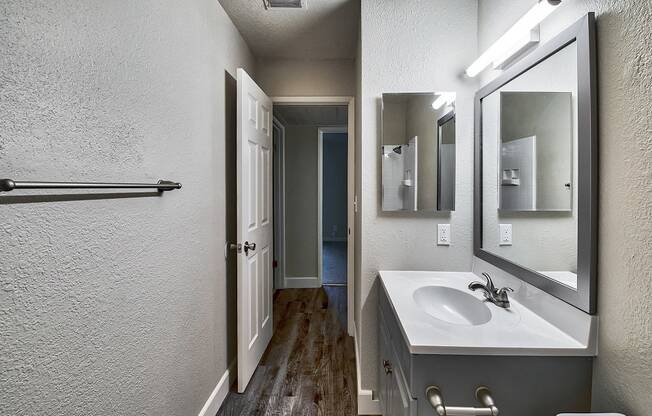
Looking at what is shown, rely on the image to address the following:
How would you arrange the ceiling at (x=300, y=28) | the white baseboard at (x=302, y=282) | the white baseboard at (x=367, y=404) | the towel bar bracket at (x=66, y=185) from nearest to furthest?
1. the towel bar bracket at (x=66, y=185)
2. the white baseboard at (x=367, y=404)
3. the ceiling at (x=300, y=28)
4. the white baseboard at (x=302, y=282)

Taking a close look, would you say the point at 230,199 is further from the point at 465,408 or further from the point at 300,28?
the point at 465,408

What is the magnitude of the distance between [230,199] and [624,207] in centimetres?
190

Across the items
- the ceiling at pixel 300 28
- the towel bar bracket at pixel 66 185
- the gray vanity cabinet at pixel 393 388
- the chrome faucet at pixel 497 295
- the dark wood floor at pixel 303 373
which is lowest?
the dark wood floor at pixel 303 373

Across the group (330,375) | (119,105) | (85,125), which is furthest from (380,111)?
(330,375)

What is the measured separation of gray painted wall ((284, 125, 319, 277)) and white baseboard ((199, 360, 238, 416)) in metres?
1.95

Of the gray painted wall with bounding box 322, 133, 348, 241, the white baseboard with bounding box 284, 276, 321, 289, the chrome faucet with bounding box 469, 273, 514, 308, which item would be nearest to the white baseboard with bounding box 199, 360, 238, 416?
the chrome faucet with bounding box 469, 273, 514, 308

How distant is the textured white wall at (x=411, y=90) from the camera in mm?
1723

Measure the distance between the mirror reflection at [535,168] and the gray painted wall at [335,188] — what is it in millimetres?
5850

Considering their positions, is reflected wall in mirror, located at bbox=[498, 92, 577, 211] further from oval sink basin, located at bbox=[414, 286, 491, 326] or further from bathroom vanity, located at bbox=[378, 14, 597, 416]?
oval sink basin, located at bbox=[414, 286, 491, 326]

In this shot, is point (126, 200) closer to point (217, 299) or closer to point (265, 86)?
point (217, 299)

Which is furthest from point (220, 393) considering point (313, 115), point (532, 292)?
point (313, 115)

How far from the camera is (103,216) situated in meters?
0.91

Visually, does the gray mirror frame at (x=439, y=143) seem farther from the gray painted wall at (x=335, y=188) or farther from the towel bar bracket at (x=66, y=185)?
the gray painted wall at (x=335, y=188)

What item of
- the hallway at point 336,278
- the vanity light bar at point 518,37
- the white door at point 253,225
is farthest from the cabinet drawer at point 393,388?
the hallway at point 336,278
